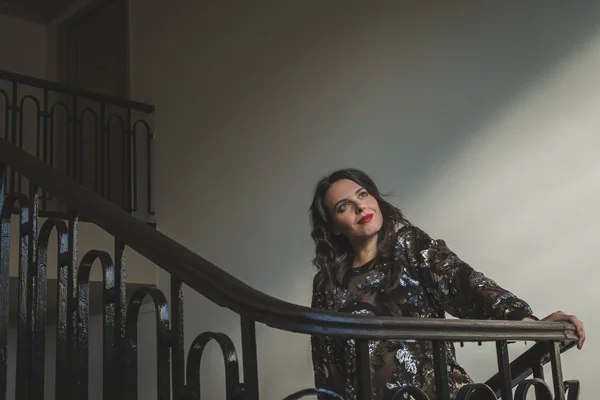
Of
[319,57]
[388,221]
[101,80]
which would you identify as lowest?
[388,221]

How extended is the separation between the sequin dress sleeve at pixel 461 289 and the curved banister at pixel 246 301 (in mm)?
185

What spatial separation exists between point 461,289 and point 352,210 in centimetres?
50

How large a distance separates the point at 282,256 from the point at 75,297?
2722mm

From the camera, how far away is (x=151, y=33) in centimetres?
584

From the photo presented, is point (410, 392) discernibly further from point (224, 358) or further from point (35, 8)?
point (35, 8)

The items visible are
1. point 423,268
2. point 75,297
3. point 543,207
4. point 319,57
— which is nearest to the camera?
point 75,297

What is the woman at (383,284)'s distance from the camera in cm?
220

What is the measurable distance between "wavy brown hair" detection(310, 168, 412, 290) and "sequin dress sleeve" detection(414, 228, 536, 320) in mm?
125

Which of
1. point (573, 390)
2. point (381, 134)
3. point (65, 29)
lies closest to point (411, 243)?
point (573, 390)

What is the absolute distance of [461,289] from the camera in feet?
7.14

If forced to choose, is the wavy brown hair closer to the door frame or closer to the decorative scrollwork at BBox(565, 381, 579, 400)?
the decorative scrollwork at BBox(565, 381, 579, 400)

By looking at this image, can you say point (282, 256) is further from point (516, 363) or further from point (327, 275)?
point (516, 363)

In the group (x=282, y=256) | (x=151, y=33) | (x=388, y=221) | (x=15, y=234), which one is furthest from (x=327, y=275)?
(x=151, y=33)

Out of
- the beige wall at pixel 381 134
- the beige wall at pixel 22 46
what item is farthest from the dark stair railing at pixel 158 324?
the beige wall at pixel 22 46
